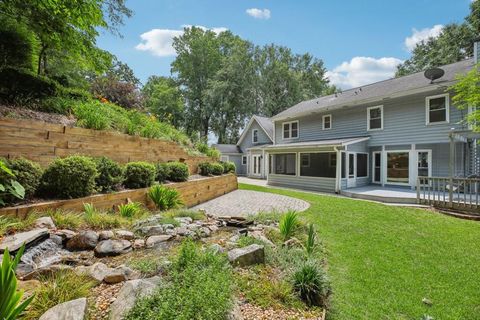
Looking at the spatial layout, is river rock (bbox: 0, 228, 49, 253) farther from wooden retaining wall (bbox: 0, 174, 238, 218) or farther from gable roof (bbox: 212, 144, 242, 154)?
gable roof (bbox: 212, 144, 242, 154)

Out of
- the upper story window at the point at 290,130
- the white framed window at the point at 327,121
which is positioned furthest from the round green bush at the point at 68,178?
the upper story window at the point at 290,130

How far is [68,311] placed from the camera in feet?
5.95

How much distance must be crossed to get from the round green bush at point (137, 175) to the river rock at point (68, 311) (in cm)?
470

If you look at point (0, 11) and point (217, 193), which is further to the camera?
point (217, 193)

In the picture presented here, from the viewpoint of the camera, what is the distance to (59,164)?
14.6 ft

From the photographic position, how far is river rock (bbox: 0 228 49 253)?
2.77 m

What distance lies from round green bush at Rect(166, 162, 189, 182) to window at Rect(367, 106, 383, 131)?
439 inches

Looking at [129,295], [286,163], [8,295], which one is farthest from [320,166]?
[8,295]

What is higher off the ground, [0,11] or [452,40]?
[452,40]

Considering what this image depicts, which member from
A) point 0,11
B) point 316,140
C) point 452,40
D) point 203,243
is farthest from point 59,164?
point 452,40

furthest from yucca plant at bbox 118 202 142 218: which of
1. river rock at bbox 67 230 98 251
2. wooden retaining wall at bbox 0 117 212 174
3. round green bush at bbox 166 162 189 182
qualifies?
round green bush at bbox 166 162 189 182

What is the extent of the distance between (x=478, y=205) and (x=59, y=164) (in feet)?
38.2

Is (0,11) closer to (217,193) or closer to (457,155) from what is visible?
(217,193)

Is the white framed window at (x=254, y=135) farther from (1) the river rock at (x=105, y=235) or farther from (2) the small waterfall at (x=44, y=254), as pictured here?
(2) the small waterfall at (x=44, y=254)
